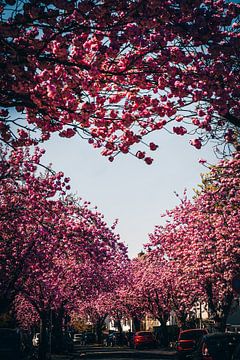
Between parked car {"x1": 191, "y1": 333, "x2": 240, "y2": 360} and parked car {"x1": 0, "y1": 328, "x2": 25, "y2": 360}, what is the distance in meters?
5.43

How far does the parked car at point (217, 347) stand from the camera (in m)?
12.6

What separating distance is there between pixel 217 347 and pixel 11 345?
6441 mm

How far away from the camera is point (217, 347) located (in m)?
12.9

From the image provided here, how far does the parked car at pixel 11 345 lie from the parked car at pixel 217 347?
5428 mm

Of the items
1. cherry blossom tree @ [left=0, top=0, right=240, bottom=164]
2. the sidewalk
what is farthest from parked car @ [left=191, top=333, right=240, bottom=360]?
the sidewalk

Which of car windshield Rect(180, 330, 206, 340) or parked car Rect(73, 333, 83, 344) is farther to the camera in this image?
parked car Rect(73, 333, 83, 344)

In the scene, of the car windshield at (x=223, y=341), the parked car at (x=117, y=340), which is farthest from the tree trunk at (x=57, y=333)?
the car windshield at (x=223, y=341)

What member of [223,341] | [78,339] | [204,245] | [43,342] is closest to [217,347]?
[223,341]

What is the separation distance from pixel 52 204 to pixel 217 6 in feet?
38.2

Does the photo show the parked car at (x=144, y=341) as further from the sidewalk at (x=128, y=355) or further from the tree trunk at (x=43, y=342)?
the tree trunk at (x=43, y=342)

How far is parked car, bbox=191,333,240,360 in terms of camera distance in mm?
12578

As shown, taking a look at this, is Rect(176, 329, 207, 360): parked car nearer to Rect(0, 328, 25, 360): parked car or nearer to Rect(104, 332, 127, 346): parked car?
Rect(0, 328, 25, 360): parked car

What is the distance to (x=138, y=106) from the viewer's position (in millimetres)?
10445

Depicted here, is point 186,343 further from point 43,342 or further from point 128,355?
point 128,355
